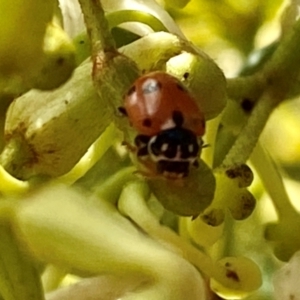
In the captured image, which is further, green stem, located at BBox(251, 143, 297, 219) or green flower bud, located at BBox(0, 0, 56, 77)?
green stem, located at BBox(251, 143, 297, 219)

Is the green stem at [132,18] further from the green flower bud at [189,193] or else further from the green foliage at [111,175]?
the green flower bud at [189,193]

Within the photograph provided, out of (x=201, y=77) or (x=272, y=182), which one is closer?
(x=201, y=77)

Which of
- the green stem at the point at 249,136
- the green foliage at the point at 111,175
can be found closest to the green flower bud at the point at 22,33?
the green foliage at the point at 111,175

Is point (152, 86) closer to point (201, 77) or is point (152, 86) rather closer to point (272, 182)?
point (201, 77)

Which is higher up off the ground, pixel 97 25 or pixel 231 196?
pixel 97 25

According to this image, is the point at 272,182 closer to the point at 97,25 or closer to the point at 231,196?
the point at 231,196

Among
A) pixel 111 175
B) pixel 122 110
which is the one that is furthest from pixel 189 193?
pixel 111 175

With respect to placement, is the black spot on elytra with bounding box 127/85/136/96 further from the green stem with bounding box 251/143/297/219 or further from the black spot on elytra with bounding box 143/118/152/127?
the green stem with bounding box 251/143/297/219

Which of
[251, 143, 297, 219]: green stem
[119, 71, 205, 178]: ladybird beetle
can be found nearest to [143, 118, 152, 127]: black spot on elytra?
[119, 71, 205, 178]: ladybird beetle
